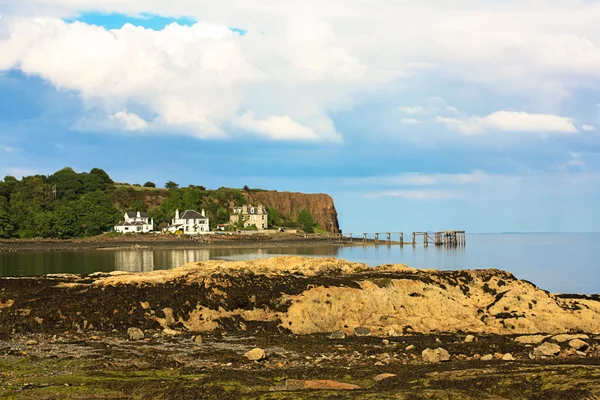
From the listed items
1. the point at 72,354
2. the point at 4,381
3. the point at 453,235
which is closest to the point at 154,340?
the point at 72,354

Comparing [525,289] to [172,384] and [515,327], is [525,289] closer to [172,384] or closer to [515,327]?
[515,327]

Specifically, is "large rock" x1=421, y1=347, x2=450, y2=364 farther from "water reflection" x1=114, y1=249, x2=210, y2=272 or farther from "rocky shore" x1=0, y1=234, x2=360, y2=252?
"rocky shore" x1=0, y1=234, x2=360, y2=252

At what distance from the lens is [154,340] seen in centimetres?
2444

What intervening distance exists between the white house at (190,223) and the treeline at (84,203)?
22.3 feet

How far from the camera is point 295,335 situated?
2722 centimetres

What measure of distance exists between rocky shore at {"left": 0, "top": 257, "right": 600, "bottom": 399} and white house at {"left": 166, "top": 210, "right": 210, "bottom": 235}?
397ft

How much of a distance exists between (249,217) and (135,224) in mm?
37288

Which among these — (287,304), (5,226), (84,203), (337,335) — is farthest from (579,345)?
(84,203)

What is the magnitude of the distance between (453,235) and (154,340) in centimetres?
14700

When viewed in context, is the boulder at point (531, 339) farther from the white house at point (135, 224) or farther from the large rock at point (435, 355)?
the white house at point (135, 224)

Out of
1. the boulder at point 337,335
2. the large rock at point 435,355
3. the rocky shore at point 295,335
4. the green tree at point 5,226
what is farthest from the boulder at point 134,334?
the green tree at point 5,226

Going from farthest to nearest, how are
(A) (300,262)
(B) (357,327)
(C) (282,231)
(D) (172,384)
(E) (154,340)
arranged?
(C) (282,231), (A) (300,262), (B) (357,327), (E) (154,340), (D) (172,384)

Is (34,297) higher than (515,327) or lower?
higher

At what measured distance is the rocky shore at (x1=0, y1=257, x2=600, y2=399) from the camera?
15625 mm
